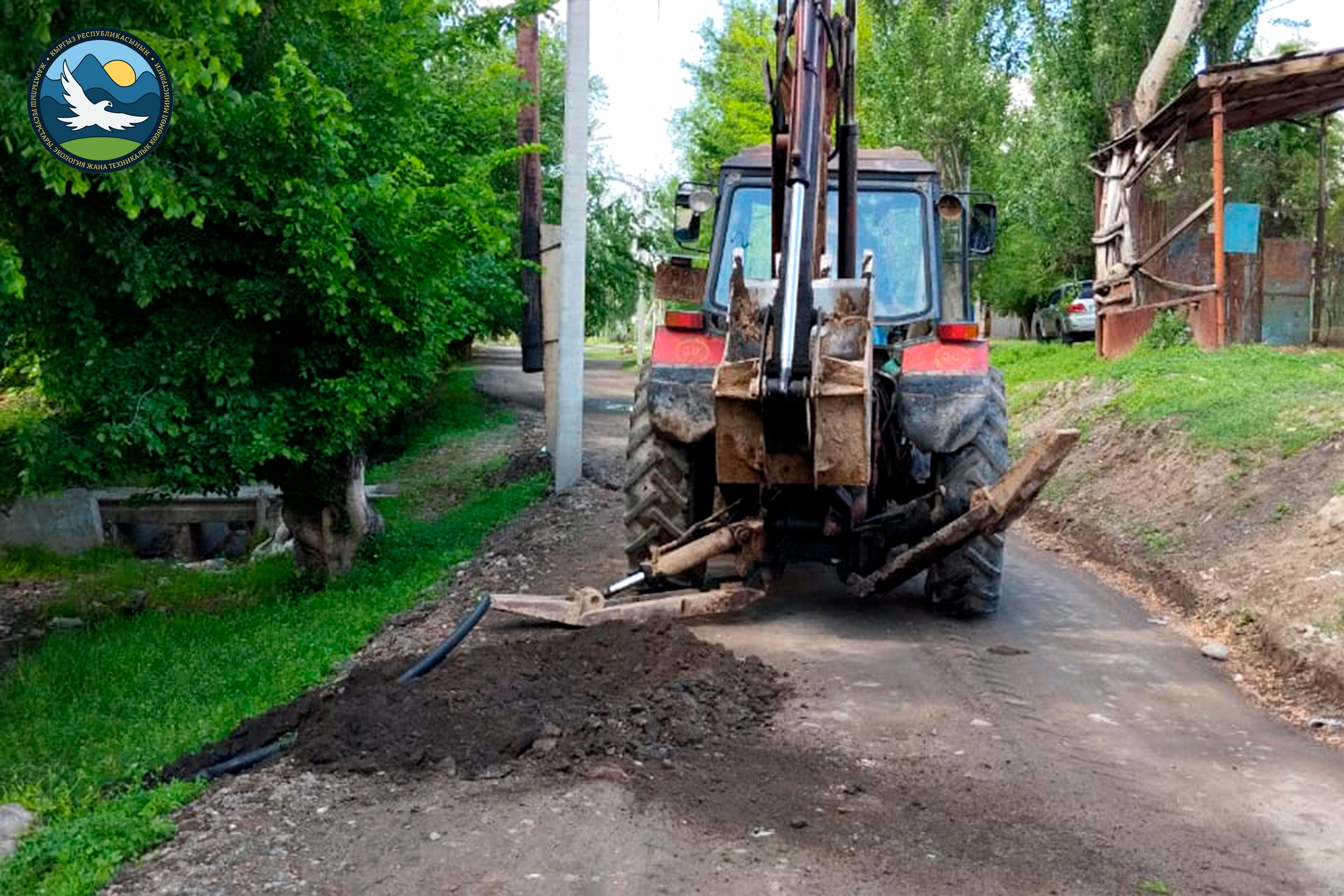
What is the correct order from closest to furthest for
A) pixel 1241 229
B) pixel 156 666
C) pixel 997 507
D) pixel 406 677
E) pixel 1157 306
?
1. pixel 406 677
2. pixel 997 507
3. pixel 156 666
4. pixel 1241 229
5. pixel 1157 306

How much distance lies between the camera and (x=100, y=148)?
8.11m

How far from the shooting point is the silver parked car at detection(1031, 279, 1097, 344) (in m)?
27.6

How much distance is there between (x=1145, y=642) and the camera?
28.1 feet

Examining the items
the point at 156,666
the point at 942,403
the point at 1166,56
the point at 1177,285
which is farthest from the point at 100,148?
the point at 1166,56

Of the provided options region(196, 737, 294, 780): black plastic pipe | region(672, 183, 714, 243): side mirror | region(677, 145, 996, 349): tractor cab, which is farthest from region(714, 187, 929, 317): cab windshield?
region(196, 737, 294, 780): black plastic pipe

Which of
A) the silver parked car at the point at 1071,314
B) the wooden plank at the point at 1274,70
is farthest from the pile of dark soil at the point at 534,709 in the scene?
the silver parked car at the point at 1071,314

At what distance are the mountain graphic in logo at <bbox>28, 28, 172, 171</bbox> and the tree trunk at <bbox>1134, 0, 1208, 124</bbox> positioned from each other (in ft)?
49.5

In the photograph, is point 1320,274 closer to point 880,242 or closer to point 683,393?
point 880,242

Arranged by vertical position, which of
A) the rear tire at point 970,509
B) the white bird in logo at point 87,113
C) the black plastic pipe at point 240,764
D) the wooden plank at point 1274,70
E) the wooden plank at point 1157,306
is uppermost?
the wooden plank at point 1274,70

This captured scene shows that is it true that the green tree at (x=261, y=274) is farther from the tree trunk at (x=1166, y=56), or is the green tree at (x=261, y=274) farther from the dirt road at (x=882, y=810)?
the tree trunk at (x=1166, y=56)

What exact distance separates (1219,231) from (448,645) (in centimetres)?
1159

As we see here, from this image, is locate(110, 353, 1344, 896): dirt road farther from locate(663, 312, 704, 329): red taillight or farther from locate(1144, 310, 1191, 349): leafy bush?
locate(1144, 310, 1191, 349): leafy bush

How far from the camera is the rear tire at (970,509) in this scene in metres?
8.44

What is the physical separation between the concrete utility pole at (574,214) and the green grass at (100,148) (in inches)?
244
